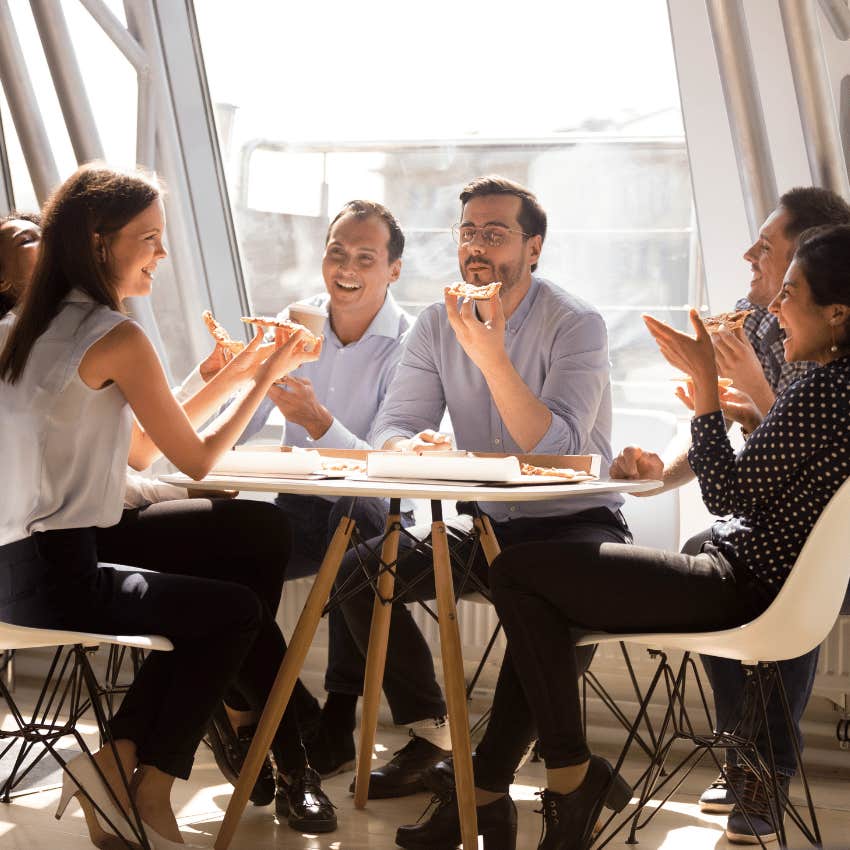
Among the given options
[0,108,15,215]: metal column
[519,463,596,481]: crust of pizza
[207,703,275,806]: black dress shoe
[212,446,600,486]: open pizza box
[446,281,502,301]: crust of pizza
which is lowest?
[207,703,275,806]: black dress shoe

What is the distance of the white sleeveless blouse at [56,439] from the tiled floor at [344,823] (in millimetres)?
761

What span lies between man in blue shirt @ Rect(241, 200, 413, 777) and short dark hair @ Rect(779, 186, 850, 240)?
104 cm

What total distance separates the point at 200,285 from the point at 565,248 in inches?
49.8

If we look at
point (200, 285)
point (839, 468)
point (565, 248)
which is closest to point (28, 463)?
point (839, 468)

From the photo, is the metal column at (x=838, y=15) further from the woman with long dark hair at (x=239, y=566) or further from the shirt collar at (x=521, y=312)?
the woman with long dark hair at (x=239, y=566)

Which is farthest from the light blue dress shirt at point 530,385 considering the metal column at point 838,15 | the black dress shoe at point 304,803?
the metal column at point 838,15

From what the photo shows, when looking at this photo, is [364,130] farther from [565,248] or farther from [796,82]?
[796,82]

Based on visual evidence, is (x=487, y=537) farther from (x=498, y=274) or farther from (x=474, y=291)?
(x=498, y=274)

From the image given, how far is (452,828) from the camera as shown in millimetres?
2400

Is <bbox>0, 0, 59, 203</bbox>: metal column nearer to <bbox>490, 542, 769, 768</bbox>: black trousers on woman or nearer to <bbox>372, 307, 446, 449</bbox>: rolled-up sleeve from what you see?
<bbox>372, 307, 446, 449</bbox>: rolled-up sleeve

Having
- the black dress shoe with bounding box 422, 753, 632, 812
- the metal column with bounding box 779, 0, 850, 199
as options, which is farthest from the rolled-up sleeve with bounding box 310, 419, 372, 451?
the metal column with bounding box 779, 0, 850, 199

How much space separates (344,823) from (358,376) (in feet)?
4.04

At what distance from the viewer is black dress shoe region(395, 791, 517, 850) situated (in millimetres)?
2311

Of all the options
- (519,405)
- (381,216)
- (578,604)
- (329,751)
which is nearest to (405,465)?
(578,604)
